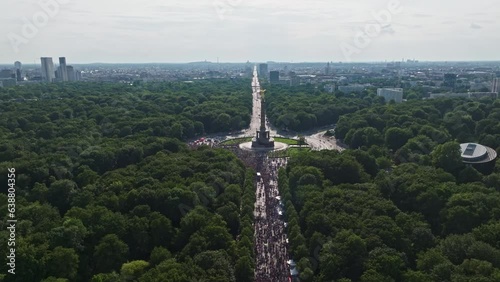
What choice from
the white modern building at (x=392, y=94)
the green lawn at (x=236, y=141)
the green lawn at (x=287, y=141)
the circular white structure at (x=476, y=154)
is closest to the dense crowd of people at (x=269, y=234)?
the green lawn at (x=287, y=141)

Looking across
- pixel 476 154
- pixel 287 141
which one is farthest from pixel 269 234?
pixel 287 141

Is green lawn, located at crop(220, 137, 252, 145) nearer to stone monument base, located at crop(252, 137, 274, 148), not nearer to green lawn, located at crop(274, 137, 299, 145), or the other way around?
stone monument base, located at crop(252, 137, 274, 148)

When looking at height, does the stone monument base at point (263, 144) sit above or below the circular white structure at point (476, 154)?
below

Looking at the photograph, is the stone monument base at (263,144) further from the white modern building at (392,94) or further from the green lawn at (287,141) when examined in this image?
the white modern building at (392,94)

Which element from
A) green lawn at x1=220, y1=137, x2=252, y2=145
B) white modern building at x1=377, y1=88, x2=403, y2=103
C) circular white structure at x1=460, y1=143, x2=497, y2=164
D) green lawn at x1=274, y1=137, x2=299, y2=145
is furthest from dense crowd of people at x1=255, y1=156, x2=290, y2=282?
white modern building at x1=377, y1=88, x2=403, y2=103

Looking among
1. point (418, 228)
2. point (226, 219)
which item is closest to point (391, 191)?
point (418, 228)

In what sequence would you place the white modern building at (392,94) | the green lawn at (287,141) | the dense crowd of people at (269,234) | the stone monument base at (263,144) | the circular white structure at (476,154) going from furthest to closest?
the white modern building at (392,94), the green lawn at (287,141), the stone monument base at (263,144), the circular white structure at (476,154), the dense crowd of people at (269,234)

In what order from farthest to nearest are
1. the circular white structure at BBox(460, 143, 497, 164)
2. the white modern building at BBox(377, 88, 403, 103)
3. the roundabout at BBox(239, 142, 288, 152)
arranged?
the white modern building at BBox(377, 88, 403, 103) < the roundabout at BBox(239, 142, 288, 152) < the circular white structure at BBox(460, 143, 497, 164)
